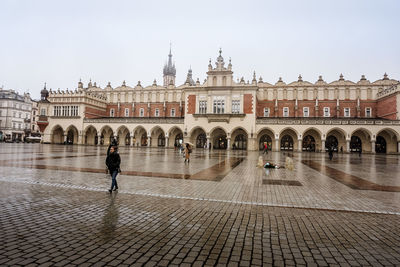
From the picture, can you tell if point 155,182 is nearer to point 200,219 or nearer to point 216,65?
point 200,219

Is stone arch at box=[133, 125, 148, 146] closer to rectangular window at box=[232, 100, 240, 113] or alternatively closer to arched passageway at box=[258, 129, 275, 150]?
rectangular window at box=[232, 100, 240, 113]

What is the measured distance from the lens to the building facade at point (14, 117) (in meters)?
72.9

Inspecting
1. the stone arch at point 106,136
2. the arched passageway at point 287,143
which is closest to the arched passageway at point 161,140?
the stone arch at point 106,136

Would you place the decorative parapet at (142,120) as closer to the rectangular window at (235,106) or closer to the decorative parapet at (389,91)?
the rectangular window at (235,106)

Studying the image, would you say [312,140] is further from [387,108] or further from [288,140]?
[387,108]

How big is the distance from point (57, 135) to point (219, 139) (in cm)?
3593

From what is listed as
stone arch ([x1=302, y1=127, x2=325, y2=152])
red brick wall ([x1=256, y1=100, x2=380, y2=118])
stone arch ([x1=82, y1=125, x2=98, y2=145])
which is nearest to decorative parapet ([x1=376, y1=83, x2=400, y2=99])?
red brick wall ([x1=256, y1=100, x2=380, y2=118])

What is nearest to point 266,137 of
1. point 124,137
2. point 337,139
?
point 337,139

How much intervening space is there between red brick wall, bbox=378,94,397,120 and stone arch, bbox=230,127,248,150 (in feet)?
73.0

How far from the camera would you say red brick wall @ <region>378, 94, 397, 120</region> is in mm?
36584

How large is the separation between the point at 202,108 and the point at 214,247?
3990 centimetres

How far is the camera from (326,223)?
208 inches

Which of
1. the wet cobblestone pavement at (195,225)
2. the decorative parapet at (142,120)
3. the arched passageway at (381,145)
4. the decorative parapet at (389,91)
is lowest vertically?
the wet cobblestone pavement at (195,225)

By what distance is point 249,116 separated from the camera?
134 ft
